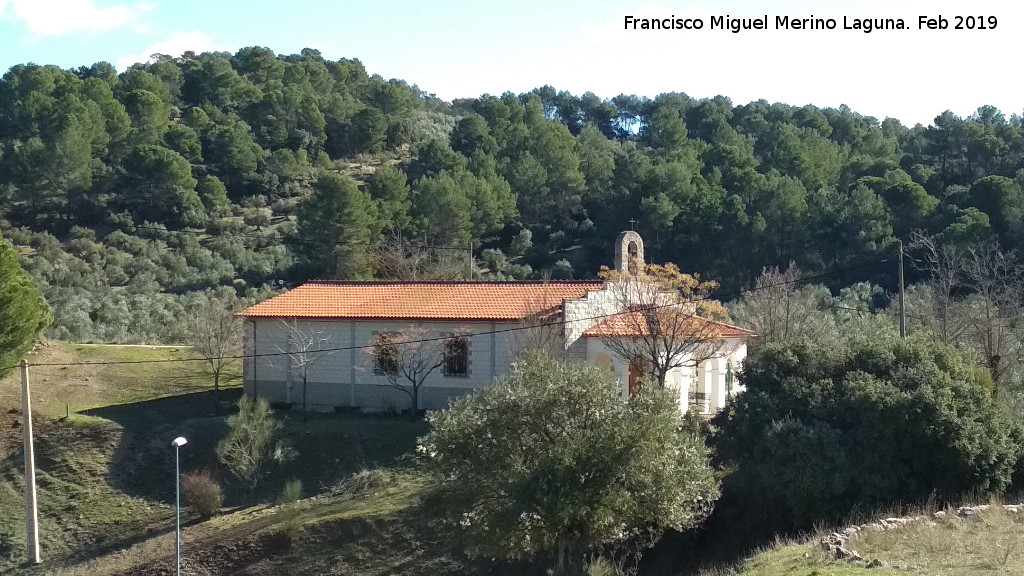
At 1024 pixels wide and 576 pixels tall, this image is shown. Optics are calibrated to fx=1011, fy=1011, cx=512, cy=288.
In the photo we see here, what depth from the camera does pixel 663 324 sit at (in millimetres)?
26422

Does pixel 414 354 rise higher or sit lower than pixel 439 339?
lower

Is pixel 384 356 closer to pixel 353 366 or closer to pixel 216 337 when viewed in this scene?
pixel 353 366

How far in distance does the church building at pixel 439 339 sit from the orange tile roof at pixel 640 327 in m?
0.05

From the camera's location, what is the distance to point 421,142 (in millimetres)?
87625

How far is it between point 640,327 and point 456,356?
5910 mm

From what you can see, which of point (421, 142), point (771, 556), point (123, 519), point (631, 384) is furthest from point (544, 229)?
point (771, 556)

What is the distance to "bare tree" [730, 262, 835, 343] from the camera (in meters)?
31.8

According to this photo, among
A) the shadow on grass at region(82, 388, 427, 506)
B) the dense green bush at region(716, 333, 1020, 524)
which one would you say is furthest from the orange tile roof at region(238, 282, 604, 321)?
the dense green bush at region(716, 333, 1020, 524)

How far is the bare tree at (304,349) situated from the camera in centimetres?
3128

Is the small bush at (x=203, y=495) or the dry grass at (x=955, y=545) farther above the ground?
the dry grass at (x=955, y=545)

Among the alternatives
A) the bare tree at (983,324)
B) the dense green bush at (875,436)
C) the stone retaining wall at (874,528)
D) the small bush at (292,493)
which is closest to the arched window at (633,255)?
the bare tree at (983,324)


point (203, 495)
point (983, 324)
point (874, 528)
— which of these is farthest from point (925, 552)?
point (203, 495)

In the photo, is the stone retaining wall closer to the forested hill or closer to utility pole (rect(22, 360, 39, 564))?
utility pole (rect(22, 360, 39, 564))

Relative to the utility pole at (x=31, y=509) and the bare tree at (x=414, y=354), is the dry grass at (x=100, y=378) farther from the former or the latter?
the bare tree at (x=414, y=354)
